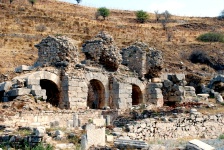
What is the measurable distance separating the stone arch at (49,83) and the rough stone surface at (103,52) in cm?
279

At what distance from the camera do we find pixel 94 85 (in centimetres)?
2198

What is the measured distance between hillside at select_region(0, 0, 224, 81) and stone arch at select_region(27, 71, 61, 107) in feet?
51.5

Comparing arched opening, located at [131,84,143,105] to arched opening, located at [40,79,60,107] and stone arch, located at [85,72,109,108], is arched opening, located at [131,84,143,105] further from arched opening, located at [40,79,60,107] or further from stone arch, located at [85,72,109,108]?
arched opening, located at [40,79,60,107]

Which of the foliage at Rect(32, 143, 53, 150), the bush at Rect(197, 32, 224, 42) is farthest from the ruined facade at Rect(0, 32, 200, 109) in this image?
the bush at Rect(197, 32, 224, 42)

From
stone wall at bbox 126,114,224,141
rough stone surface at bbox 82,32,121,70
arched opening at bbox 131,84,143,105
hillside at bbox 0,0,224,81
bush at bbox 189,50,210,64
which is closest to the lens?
stone wall at bbox 126,114,224,141

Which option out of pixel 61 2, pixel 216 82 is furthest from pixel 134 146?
pixel 61 2

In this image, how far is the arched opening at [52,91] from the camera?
1941 centimetres

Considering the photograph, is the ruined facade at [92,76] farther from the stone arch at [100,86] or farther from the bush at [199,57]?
the bush at [199,57]

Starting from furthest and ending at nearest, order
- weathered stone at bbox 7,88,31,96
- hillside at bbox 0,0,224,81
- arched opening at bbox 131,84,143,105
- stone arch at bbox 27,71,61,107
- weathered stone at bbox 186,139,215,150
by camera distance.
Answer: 1. hillside at bbox 0,0,224,81
2. arched opening at bbox 131,84,143,105
3. stone arch at bbox 27,71,61,107
4. weathered stone at bbox 7,88,31,96
5. weathered stone at bbox 186,139,215,150

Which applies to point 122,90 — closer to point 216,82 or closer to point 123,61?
point 123,61

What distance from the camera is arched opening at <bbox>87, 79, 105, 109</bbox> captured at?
70.6 ft

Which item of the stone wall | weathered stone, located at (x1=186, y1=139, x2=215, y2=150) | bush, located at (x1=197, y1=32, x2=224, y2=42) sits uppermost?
bush, located at (x1=197, y1=32, x2=224, y2=42)

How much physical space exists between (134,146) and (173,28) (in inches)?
2543

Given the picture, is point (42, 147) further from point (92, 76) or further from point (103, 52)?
point (103, 52)
